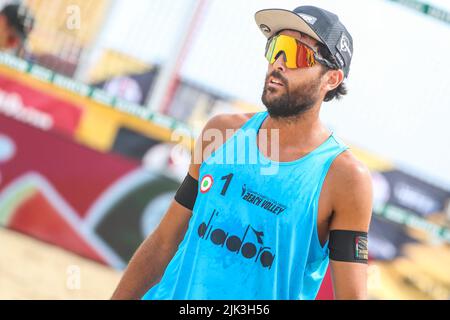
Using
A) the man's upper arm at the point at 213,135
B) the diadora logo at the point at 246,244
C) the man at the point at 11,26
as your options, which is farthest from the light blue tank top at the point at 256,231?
the man at the point at 11,26

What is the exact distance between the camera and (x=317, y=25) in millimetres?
2506

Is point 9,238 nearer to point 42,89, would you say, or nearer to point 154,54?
point 42,89

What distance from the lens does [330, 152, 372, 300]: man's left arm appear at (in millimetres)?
2400

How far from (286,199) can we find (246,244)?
0.20m

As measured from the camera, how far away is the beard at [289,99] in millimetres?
2570

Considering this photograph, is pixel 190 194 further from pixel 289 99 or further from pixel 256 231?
pixel 289 99

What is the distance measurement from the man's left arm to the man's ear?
1.24 feet

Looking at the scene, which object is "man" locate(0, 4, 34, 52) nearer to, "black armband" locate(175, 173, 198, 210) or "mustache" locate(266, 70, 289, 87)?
"black armband" locate(175, 173, 198, 210)

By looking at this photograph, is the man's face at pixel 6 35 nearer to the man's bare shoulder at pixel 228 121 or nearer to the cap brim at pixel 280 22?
the man's bare shoulder at pixel 228 121
